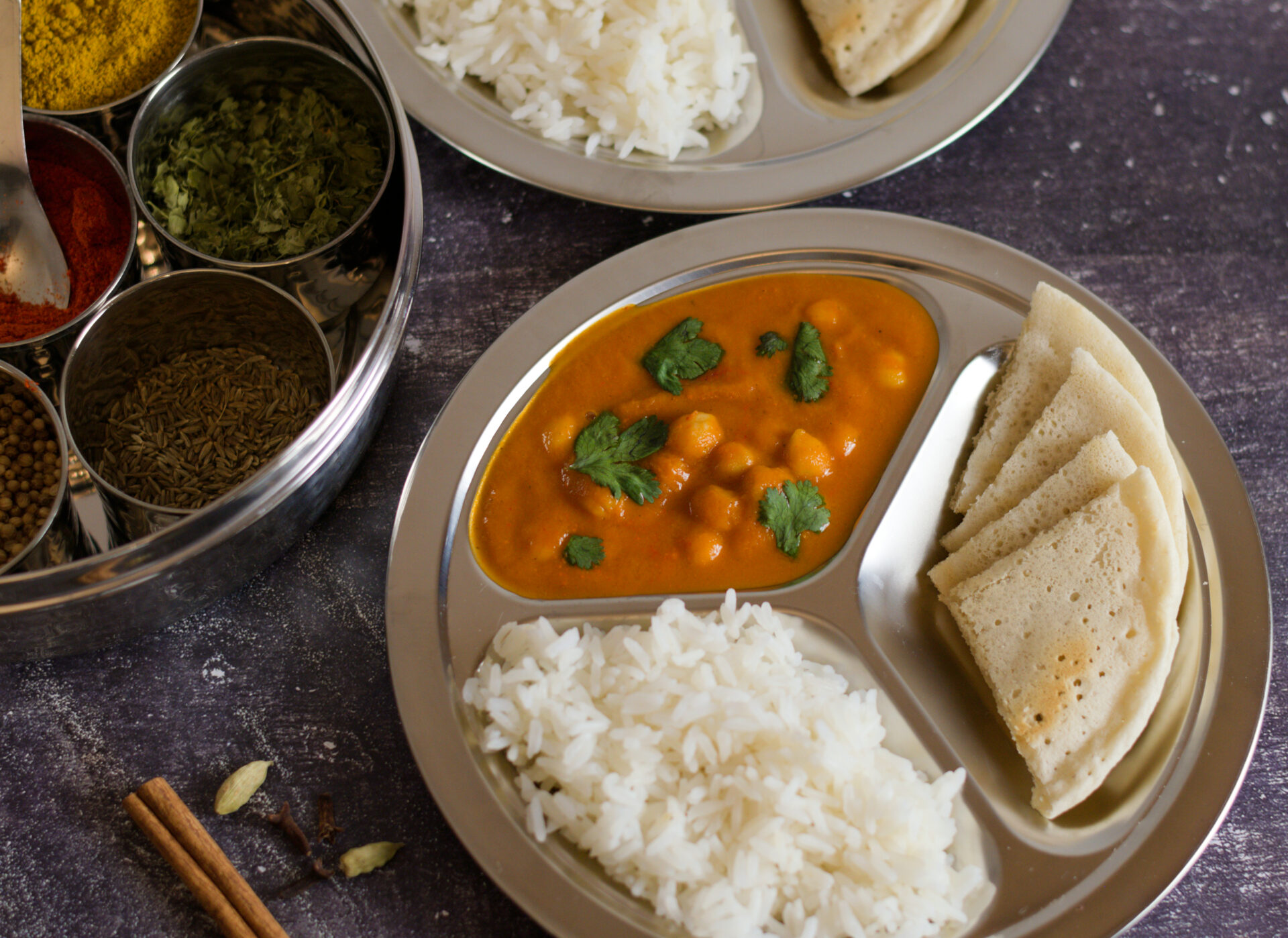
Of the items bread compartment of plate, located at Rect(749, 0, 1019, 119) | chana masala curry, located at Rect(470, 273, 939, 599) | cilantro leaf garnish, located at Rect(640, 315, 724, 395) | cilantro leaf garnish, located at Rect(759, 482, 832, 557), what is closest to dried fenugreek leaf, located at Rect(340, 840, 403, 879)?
chana masala curry, located at Rect(470, 273, 939, 599)

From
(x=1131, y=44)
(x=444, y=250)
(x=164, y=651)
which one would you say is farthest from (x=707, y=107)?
(x=164, y=651)

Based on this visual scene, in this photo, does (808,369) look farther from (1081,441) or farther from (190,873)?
(190,873)

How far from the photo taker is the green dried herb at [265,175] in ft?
7.42

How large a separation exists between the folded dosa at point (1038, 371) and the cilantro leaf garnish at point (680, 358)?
67cm

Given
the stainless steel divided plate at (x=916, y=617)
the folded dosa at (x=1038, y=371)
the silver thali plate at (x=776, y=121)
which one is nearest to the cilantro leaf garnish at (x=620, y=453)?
the stainless steel divided plate at (x=916, y=617)

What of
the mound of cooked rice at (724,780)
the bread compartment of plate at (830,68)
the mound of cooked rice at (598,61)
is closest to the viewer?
the mound of cooked rice at (724,780)

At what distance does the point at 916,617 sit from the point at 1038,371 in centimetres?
64

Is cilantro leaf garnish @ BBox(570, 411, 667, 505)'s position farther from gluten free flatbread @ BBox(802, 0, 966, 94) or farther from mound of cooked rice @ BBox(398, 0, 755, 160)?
gluten free flatbread @ BBox(802, 0, 966, 94)

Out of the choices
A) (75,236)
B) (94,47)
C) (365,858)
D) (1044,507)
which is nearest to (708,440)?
(1044,507)

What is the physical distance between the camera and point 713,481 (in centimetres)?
214

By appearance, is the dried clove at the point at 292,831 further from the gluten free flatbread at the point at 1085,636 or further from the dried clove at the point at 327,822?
the gluten free flatbread at the point at 1085,636

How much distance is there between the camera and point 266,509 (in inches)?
77.8

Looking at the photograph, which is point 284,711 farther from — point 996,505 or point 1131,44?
point 1131,44

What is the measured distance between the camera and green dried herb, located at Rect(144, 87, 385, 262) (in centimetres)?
226
